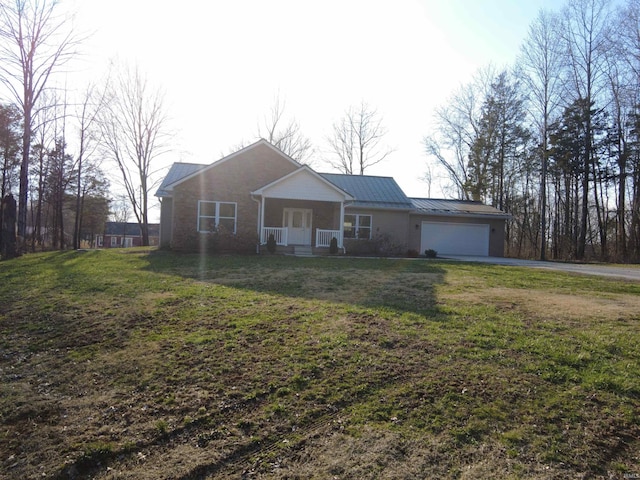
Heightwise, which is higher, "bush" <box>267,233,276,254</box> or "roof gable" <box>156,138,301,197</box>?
"roof gable" <box>156,138,301,197</box>

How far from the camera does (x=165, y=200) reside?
805 inches

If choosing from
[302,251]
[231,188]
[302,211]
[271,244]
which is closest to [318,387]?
[271,244]

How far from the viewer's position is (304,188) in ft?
59.6

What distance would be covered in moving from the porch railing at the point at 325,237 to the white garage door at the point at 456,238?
6.20m

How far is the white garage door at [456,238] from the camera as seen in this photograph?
902 inches

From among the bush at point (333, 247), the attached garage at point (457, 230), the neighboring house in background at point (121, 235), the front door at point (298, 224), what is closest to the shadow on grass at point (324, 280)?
the bush at point (333, 247)

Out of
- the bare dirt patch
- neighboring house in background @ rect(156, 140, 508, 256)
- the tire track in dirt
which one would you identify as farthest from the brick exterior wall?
the tire track in dirt

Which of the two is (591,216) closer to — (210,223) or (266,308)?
(210,223)

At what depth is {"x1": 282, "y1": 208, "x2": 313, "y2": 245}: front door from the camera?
2029cm

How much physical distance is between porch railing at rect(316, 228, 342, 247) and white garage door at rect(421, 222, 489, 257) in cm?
620

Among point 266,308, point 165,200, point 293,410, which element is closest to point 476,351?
point 293,410

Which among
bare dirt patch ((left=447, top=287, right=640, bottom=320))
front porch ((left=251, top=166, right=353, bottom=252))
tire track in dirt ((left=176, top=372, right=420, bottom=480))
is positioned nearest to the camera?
tire track in dirt ((left=176, top=372, right=420, bottom=480))

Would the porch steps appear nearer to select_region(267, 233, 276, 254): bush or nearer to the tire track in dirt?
select_region(267, 233, 276, 254): bush

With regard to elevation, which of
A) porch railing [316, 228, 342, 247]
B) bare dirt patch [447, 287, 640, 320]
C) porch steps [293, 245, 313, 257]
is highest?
porch railing [316, 228, 342, 247]
